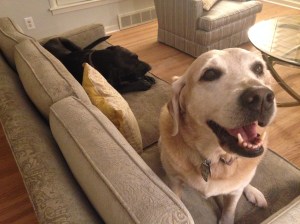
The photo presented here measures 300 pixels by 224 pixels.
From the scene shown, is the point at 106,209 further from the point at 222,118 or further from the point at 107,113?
the point at 107,113

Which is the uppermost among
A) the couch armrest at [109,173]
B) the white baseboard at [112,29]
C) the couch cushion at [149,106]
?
the couch armrest at [109,173]

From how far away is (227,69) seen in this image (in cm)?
97

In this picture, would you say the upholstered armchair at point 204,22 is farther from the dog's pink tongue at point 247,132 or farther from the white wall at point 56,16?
the dog's pink tongue at point 247,132

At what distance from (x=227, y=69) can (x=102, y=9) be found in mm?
3339

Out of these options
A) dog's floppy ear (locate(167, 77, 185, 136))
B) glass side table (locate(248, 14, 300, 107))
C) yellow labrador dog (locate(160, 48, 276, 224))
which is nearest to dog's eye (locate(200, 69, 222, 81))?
yellow labrador dog (locate(160, 48, 276, 224))

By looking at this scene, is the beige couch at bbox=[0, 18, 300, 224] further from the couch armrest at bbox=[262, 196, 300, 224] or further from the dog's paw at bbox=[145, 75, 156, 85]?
the dog's paw at bbox=[145, 75, 156, 85]

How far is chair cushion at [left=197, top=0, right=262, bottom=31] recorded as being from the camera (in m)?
2.84

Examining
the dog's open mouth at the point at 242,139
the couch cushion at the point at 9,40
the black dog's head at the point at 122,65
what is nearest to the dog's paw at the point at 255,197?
the dog's open mouth at the point at 242,139

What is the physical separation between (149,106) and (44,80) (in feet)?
2.45

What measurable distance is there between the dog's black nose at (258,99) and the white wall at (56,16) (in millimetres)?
3366

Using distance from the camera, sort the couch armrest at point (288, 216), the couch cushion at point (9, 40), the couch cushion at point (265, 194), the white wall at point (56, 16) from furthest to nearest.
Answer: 1. the white wall at point (56, 16)
2. the couch cushion at point (9, 40)
3. the couch cushion at point (265, 194)
4. the couch armrest at point (288, 216)

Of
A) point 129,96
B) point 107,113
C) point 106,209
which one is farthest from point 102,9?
point 106,209

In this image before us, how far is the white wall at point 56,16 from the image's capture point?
3324 mm

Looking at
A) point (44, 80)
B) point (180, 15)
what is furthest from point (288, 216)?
point (180, 15)
